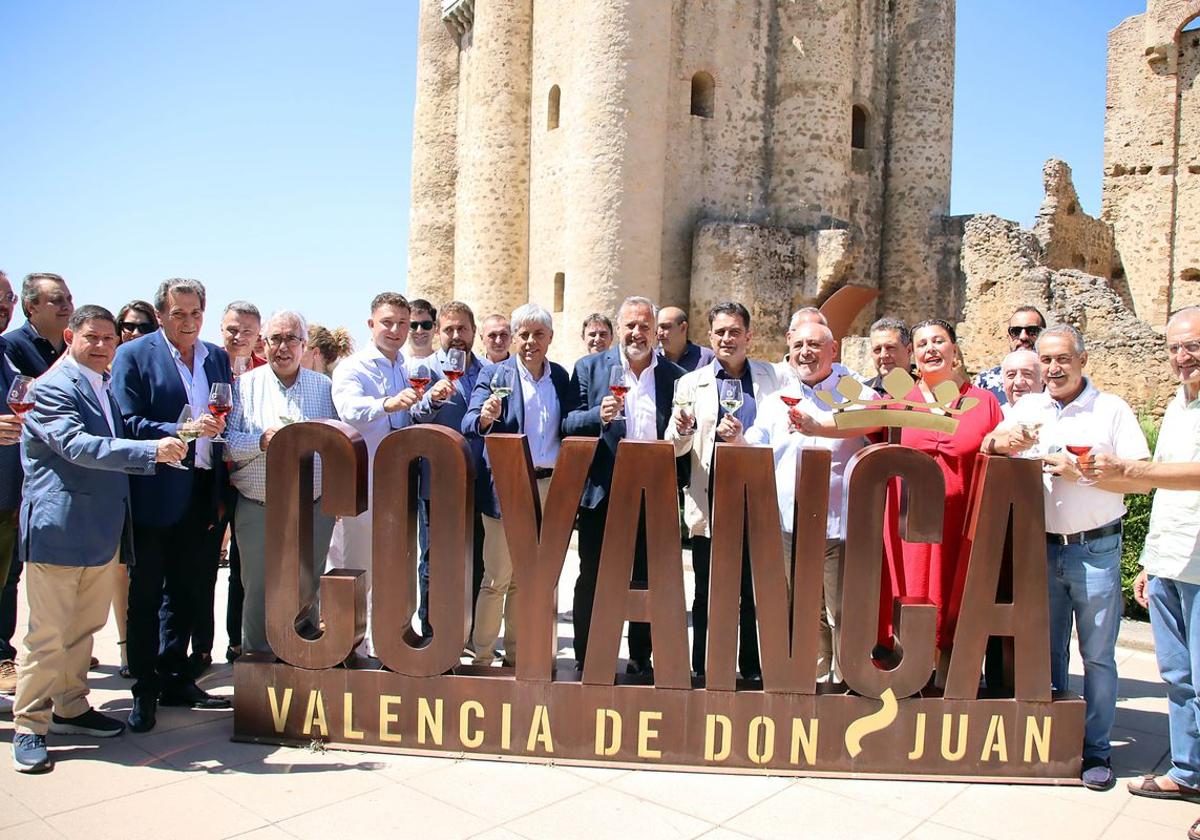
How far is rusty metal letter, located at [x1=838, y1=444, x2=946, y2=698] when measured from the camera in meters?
4.29

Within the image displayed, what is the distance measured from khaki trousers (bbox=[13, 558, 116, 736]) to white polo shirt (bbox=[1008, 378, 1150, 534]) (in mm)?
4855

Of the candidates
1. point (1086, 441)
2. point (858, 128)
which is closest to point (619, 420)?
point (1086, 441)

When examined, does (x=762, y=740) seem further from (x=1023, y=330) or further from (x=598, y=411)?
(x=1023, y=330)

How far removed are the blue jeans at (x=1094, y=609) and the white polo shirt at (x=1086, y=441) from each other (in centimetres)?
13

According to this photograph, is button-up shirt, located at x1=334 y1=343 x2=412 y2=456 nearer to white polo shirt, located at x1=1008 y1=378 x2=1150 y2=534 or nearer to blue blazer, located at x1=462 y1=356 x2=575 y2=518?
blue blazer, located at x1=462 y1=356 x2=575 y2=518

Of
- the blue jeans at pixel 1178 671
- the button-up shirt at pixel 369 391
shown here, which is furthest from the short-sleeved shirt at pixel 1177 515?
the button-up shirt at pixel 369 391

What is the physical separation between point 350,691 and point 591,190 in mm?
15585

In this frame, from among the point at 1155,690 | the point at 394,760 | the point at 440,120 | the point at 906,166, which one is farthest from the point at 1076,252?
the point at 394,760

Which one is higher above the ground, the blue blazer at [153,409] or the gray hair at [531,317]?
the gray hair at [531,317]

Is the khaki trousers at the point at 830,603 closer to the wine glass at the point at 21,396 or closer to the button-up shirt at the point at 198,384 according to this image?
the button-up shirt at the point at 198,384

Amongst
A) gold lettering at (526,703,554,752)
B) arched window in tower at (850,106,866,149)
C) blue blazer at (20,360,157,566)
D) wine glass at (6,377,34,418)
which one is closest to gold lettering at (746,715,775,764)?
gold lettering at (526,703,554,752)

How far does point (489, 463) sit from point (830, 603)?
213 cm

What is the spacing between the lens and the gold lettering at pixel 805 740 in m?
4.35

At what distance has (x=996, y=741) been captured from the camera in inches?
171
